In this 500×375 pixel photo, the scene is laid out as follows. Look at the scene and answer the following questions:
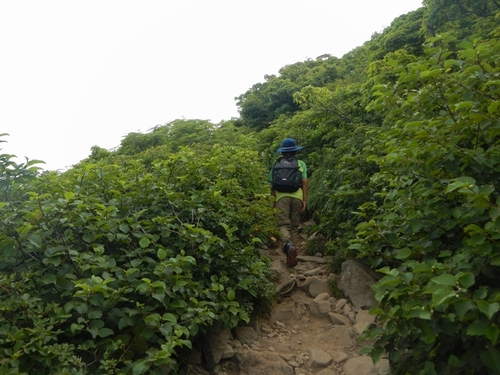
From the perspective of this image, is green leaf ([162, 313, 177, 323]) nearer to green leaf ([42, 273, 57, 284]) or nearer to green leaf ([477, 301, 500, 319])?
green leaf ([42, 273, 57, 284])

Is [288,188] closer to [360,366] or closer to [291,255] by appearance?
[291,255]

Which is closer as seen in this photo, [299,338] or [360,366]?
[360,366]

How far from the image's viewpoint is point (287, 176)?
272 inches

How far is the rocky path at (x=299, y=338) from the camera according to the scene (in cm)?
425

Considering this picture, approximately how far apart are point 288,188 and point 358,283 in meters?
2.08

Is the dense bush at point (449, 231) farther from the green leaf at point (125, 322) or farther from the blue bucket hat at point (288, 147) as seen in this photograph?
the blue bucket hat at point (288, 147)

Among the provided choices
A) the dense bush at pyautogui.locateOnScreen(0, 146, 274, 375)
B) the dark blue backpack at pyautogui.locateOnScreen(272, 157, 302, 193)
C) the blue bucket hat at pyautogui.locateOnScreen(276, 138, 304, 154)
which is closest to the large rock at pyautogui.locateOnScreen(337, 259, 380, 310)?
the dense bush at pyautogui.locateOnScreen(0, 146, 274, 375)

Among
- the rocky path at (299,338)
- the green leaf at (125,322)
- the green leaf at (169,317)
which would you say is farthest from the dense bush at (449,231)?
the green leaf at (125,322)

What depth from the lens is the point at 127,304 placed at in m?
3.69

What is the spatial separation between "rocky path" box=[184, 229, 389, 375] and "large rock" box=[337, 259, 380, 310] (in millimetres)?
106

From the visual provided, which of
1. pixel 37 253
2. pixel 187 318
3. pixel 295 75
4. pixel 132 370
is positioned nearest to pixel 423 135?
pixel 187 318

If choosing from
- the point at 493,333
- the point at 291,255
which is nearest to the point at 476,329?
the point at 493,333

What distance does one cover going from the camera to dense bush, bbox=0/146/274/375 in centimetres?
316

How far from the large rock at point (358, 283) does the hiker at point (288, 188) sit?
150 cm
